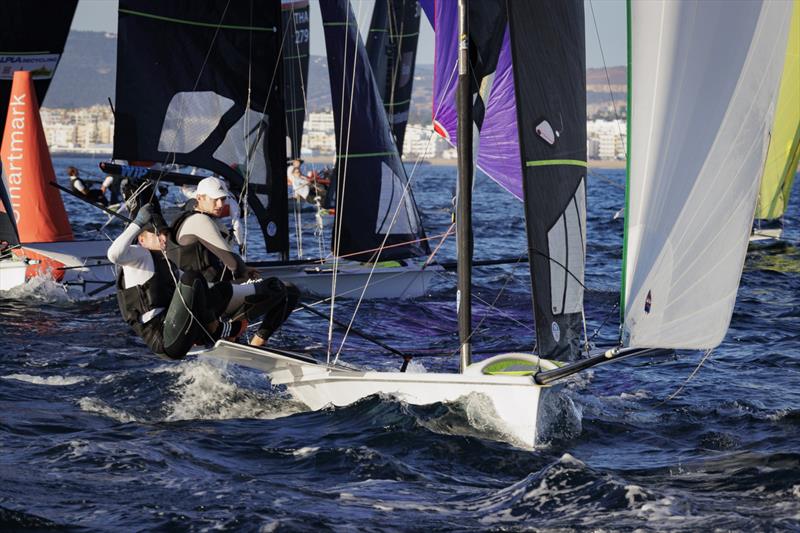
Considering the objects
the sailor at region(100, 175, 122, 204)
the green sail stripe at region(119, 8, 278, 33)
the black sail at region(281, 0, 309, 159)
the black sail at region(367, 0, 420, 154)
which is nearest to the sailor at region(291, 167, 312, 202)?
the black sail at region(281, 0, 309, 159)

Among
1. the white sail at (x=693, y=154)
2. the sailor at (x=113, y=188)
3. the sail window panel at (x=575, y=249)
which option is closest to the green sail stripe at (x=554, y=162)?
the sail window panel at (x=575, y=249)

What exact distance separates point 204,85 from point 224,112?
0.36m

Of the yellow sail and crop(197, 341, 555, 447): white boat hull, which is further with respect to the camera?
the yellow sail

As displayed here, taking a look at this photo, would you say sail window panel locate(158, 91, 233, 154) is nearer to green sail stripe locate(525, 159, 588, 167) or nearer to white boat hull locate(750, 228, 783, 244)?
green sail stripe locate(525, 159, 588, 167)

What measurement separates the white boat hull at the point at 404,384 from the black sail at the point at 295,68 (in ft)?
38.3

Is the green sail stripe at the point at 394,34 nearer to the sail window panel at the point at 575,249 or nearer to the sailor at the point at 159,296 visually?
the sailor at the point at 159,296

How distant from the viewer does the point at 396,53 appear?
84.0 feet

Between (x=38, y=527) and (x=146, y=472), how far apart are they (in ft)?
3.07

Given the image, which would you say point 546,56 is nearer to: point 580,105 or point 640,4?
point 580,105

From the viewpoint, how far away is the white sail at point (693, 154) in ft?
17.9

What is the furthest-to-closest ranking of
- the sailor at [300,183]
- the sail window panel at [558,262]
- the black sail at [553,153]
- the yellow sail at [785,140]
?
the sailor at [300,183] → the yellow sail at [785,140] → the sail window panel at [558,262] → the black sail at [553,153]

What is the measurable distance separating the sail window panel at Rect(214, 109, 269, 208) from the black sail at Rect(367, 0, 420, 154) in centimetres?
1307

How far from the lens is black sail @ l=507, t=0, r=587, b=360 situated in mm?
6215

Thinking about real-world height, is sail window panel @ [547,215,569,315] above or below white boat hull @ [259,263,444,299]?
above
